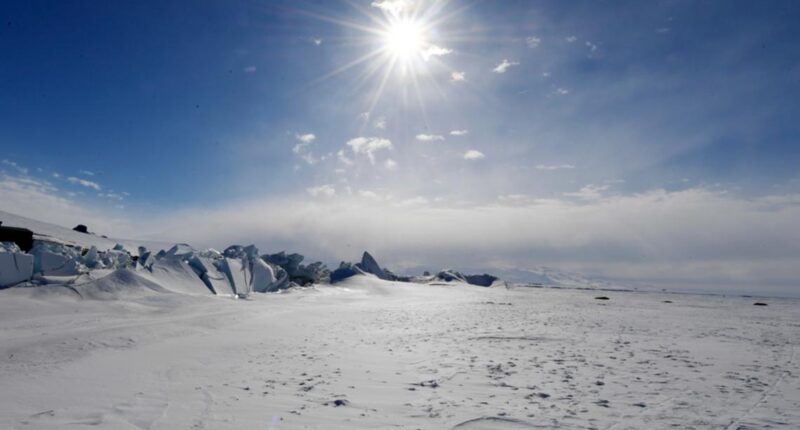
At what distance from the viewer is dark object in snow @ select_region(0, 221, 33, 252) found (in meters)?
26.2

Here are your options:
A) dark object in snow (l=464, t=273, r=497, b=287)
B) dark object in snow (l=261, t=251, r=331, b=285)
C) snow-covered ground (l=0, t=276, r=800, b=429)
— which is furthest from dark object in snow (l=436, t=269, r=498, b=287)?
snow-covered ground (l=0, t=276, r=800, b=429)

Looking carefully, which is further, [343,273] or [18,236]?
[343,273]

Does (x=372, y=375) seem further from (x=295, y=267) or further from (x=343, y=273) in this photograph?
(x=343, y=273)

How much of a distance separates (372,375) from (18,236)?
29636 mm

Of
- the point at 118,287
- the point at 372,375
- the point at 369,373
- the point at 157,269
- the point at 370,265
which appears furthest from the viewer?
the point at 370,265

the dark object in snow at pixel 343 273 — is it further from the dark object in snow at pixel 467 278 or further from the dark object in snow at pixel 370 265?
the dark object in snow at pixel 467 278

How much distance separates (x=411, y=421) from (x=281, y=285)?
25.3 metres

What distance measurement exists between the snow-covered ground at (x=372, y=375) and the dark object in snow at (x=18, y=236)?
50.2 feet

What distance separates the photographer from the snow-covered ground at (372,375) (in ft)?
18.3

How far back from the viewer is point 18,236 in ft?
88.2

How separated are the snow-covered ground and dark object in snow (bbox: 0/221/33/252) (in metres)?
15.3

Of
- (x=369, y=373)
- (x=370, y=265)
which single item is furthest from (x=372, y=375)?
(x=370, y=265)

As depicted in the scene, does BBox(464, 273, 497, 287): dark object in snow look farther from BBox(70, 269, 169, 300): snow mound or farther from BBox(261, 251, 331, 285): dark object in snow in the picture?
BBox(70, 269, 169, 300): snow mound

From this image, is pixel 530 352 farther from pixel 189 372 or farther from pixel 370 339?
pixel 189 372
